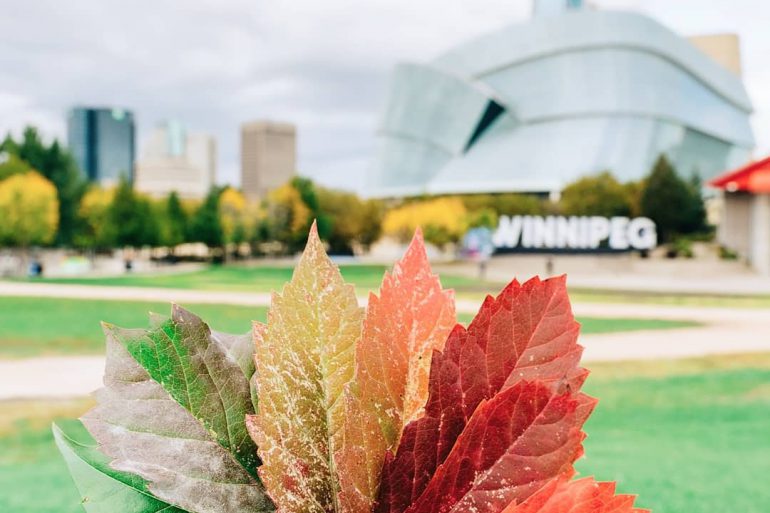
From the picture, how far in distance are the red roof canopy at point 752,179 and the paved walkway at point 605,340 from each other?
15092 mm

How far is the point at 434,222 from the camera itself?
3681cm

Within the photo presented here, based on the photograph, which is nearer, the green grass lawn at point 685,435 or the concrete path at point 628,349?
the green grass lawn at point 685,435

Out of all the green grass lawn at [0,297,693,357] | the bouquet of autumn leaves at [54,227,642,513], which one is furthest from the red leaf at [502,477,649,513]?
the green grass lawn at [0,297,693,357]

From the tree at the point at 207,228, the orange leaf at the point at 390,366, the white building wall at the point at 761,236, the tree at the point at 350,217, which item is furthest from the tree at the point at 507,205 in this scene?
the orange leaf at the point at 390,366

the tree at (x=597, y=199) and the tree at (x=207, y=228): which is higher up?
the tree at (x=597, y=199)

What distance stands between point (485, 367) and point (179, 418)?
7.5 inches

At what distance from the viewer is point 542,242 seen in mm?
30234

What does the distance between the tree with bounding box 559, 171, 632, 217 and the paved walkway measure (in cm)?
2056

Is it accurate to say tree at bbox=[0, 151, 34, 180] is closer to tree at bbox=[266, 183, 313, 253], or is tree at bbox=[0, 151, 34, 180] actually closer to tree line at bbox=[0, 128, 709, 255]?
tree line at bbox=[0, 128, 709, 255]

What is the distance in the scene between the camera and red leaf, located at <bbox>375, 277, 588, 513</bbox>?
→ 0.41 m

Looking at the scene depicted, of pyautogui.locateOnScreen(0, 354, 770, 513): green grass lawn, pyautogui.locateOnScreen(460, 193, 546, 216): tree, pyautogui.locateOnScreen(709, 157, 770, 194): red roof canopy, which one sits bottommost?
pyautogui.locateOnScreen(0, 354, 770, 513): green grass lawn

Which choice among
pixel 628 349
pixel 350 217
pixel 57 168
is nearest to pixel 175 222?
pixel 57 168

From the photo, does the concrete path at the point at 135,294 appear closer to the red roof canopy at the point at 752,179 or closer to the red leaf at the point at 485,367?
the red leaf at the point at 485,367

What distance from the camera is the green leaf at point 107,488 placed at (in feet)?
1.57
